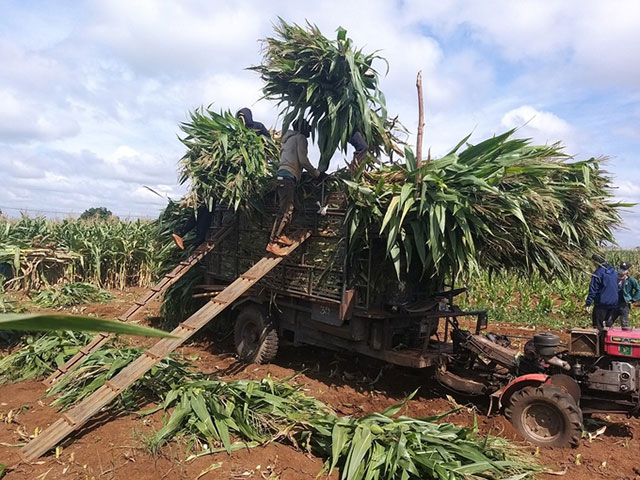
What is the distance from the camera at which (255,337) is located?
6516mm

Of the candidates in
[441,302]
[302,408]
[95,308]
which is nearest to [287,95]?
[441,302]

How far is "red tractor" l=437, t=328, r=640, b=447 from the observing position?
4.22 meters

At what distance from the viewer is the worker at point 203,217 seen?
22.6 ft

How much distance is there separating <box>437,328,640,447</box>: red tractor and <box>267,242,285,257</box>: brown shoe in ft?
8.17

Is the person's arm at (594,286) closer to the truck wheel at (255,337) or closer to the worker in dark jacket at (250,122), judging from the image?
the truck wheel at (255,337)

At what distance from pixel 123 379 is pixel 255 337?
8.44 ft

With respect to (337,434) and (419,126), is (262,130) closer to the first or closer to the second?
(419,126)

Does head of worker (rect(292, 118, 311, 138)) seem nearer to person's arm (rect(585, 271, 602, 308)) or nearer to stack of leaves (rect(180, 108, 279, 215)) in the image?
stack of leaves (rect(180, 108, 279, 215))

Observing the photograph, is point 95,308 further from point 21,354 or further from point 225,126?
point 225,126

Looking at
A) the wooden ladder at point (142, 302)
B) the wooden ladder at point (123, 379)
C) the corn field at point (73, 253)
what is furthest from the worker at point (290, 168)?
the corn field at point (73, 253)

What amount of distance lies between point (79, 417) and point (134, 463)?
25.3 inches

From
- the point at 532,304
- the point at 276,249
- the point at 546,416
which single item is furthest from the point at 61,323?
the point at 532,304

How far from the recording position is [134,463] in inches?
136

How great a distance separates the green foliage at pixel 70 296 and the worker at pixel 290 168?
6.73m
